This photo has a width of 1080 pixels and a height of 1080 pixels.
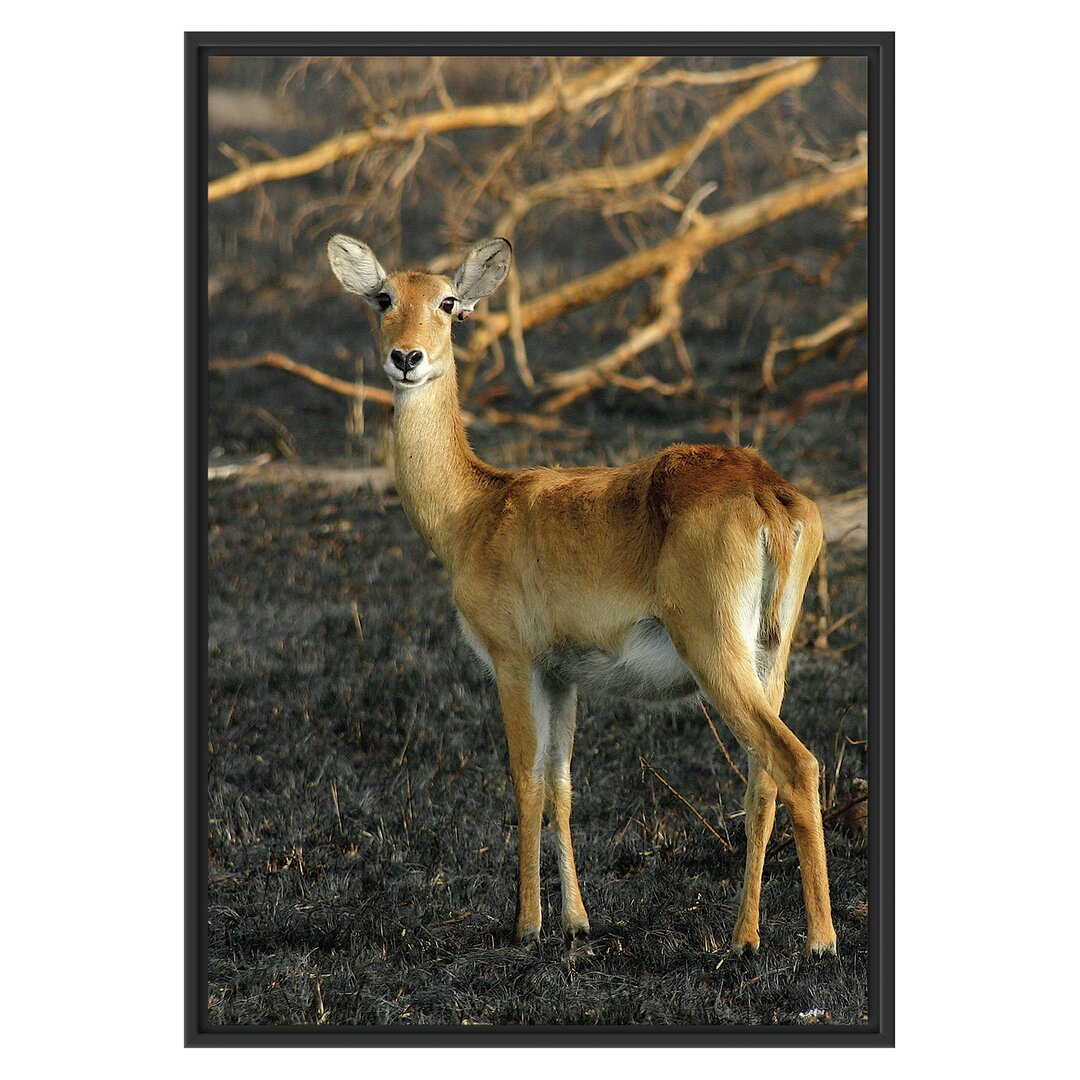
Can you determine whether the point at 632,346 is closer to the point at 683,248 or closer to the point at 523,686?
the point at 683,248

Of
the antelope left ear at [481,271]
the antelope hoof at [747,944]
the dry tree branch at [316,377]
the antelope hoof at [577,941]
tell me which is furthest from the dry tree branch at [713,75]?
the antelope hoof at [747,944]

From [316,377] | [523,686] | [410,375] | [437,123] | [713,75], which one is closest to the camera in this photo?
[523,686]

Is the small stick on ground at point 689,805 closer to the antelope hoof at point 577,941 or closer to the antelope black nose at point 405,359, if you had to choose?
the antelope hoof at point 577,941

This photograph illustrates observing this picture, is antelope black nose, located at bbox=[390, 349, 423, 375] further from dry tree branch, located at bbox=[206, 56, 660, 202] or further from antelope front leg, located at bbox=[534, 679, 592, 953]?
dry tree branch, located at bbox=[206, 56, 660, 202]

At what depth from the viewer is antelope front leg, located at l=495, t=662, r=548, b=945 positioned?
5.27m

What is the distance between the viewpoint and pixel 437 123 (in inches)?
392

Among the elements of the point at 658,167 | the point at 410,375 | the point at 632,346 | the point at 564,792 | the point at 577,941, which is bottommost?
the point at 577,941

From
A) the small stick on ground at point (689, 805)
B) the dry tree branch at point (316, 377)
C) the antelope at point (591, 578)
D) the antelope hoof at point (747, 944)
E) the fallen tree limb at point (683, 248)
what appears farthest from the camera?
the fallen tree limb at point (683, 248)

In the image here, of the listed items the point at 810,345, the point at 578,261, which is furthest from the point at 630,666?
the point at 578,261

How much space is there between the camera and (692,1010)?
16.2ft

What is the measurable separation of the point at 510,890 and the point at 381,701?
185 centimetres

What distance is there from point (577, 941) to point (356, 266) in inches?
95.0

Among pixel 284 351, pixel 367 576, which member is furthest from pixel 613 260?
pixel 367 576

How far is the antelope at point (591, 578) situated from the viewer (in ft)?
15.7
